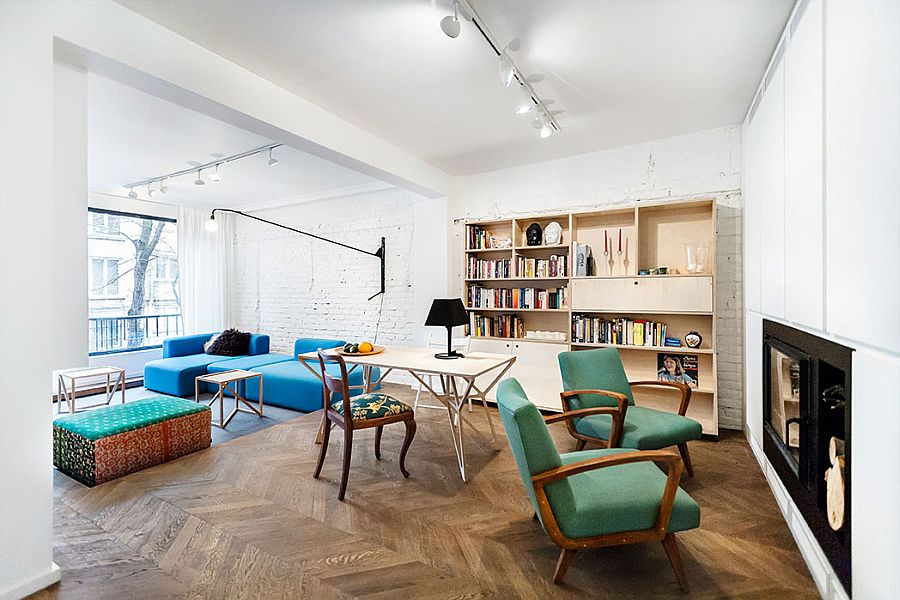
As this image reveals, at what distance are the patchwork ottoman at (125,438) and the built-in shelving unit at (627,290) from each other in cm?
273

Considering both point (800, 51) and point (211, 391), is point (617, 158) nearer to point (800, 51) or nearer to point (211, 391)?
point (800, 51)

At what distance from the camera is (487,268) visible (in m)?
4.80

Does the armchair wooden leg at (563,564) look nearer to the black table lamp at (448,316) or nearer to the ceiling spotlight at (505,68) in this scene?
the black table lamp at (448,316)

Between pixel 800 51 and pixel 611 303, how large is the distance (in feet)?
7.66

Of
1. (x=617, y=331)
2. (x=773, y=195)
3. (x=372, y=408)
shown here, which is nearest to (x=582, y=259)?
(x=617, y=331)

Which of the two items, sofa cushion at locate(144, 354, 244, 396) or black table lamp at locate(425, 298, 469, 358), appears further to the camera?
sofa cushion at locate(144, 354, 244, 396)

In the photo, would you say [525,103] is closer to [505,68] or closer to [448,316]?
[505,68]

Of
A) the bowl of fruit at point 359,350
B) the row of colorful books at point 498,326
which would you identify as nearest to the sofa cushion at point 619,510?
the bowl of fruit at point 359,350

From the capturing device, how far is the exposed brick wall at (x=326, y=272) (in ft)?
18.6

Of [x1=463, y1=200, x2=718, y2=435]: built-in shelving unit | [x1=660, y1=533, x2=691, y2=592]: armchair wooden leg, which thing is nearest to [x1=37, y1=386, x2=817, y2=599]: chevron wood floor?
[x1=660, y1=533, x2=691, y2=592]: armchair wooden leg

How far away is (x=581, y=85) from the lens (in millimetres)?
2939

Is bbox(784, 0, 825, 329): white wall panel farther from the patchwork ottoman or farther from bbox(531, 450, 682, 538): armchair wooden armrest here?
the patchwork ottoman

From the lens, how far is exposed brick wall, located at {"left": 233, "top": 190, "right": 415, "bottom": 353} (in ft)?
18.6

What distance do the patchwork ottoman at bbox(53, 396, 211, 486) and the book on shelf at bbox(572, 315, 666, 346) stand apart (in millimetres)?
3319
